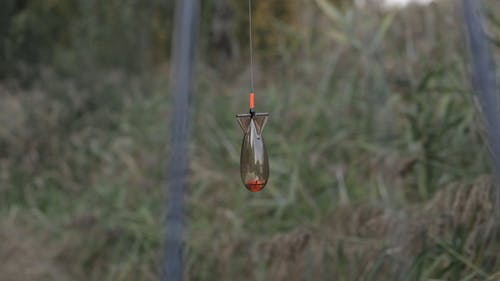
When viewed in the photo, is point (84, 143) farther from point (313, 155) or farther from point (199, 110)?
point (313, 155)

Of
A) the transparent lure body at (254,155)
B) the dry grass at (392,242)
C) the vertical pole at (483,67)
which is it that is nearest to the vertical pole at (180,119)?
the transparent lure body at (254,155)

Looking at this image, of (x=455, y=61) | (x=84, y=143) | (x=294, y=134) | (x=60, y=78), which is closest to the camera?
(x=455, y=61)

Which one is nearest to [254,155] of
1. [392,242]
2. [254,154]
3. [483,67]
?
[254,154]

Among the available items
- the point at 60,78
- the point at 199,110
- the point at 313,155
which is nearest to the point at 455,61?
the point at 313,155

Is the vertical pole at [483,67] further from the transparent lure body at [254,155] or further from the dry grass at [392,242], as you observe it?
the dry grass at [392,242]

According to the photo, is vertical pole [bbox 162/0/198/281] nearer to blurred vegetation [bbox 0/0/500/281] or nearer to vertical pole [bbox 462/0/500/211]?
vertical pole [bbox 462/0/500/211]

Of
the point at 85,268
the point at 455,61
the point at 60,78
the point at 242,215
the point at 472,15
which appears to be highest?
the point at 60,78

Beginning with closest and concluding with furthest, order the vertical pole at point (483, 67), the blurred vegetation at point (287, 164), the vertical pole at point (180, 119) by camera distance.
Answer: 1. the vertical pole at point (483, 67)
2. the vertical pole at point (180, 119)
3. the blurred vegetation at point (287, 164)
